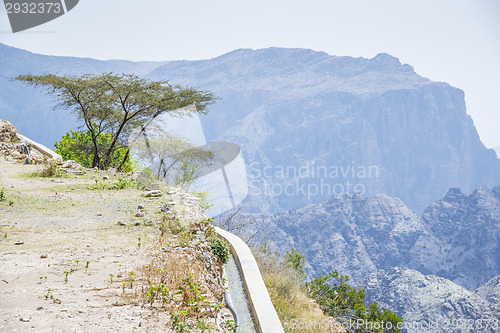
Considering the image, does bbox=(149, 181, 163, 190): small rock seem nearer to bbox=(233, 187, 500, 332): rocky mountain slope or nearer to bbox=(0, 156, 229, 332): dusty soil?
bbox=(0, 156, 229, 332): dusty soil

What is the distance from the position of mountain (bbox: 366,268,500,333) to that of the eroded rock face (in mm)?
63772

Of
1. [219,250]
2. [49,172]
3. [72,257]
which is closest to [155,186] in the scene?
[49,172]

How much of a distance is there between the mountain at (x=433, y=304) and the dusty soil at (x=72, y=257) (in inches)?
2638

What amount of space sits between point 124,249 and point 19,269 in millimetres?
1550

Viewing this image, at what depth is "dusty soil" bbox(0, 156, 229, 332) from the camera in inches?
164

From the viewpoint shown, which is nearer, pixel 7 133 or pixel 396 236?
pixel 7 133

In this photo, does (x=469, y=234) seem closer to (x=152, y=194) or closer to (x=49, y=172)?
(x=152, y=194)

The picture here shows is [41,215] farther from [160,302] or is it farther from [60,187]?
[160,302]

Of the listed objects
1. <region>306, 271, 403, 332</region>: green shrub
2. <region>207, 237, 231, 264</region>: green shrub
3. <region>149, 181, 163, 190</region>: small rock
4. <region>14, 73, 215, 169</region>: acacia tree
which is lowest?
<region>306, 271, 403, 332</region>: green shrub

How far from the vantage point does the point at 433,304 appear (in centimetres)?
7688

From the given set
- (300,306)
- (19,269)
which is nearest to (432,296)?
(300,306)

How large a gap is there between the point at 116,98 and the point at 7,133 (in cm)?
503

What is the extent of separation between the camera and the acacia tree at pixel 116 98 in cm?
1733

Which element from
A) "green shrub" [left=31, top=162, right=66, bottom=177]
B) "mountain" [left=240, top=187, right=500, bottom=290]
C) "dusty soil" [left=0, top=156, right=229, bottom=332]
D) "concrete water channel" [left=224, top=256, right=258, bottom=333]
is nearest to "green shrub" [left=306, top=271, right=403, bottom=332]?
"concrete water channel" [left=224, top=256, right=258, bottom=333]
